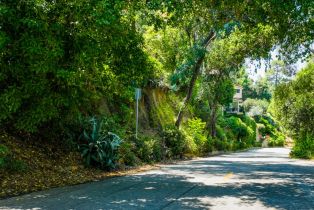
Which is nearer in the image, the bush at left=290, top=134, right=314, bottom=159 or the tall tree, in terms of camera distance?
the tall tree

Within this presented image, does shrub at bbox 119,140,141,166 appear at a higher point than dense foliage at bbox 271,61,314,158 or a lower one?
lower

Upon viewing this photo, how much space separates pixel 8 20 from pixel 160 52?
1170 inches

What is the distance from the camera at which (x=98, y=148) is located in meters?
14.4

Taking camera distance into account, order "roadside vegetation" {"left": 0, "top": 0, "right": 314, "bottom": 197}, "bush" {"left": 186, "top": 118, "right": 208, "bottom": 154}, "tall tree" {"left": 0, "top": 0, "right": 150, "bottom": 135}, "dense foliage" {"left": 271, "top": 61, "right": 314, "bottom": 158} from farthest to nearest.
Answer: "dense foliage" {"left": 271, "top": 61, "right": 314, "bottom": 158}
"bush" {"left": 186, "top": 118, "right": 208, "bottom": 154}
"roadside vegetation" {"left": 0, "top": 0, "right": 314, "bottom": 197}
"tall tree" {"left": 0, "top": 0, "right": 150, "bottom": 135}

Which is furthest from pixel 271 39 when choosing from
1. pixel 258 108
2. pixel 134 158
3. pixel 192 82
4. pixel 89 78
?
pixel 258 108

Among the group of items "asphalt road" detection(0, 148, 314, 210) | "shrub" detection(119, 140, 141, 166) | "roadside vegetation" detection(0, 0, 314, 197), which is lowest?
"asphalt road" detection(0, 148, 314, 210)

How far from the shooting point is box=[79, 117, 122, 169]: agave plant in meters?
14.5

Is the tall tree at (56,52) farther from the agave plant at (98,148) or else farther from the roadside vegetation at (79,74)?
the agave plant at (98,148)

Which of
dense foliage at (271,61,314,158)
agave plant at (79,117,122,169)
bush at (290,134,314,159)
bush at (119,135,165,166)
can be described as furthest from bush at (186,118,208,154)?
agave plant at (79,117,122,169)

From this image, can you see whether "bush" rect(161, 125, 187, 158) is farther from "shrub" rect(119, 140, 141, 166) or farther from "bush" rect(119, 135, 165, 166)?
"shrub" rect(119, 140, 141, 166)

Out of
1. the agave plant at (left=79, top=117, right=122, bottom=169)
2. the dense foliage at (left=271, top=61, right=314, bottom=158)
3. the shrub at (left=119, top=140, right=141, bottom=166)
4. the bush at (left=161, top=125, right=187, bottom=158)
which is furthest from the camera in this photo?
the dense foliage at (left=271, top=61, right=314, bottom=158)

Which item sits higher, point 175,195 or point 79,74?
point 79,74

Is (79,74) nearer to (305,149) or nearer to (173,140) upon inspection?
(173,140)

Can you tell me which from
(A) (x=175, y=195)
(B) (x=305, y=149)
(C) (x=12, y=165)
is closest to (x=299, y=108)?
(B) (x=305, y=149)
